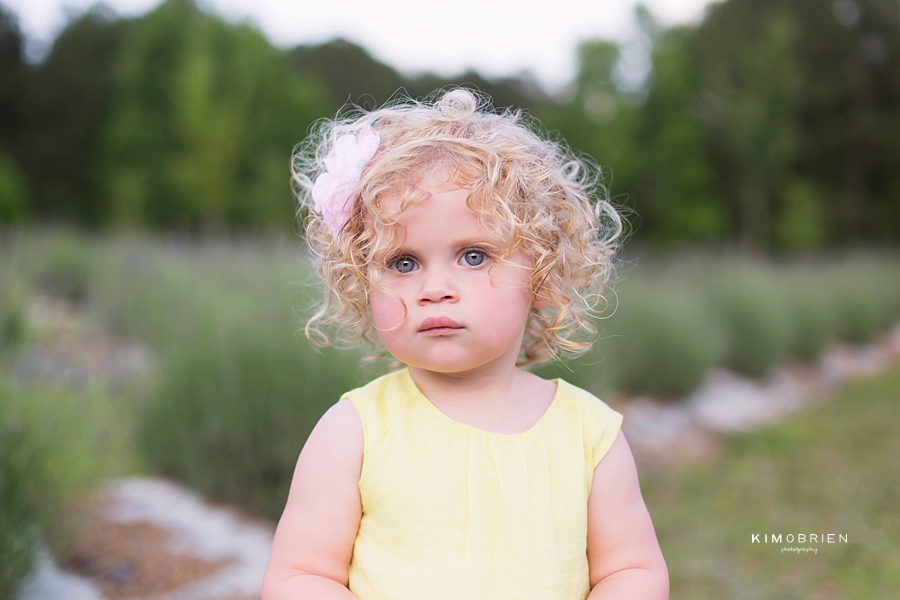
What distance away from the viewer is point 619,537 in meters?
1.40

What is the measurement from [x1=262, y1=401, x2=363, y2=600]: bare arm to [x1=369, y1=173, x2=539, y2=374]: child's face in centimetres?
21

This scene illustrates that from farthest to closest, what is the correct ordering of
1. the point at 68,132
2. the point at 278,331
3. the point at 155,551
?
1. the point at 68,132
2. the point at 278,331
3. the point at 155,551

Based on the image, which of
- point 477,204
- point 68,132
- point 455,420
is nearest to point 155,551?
point 455,420

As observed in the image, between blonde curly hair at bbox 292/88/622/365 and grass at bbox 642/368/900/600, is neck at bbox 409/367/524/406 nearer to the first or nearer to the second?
blonde curly hair at bbox 292/88/622/365

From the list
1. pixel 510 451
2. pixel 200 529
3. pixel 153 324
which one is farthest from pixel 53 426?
pixel 153 324

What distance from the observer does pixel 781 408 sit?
694 centimetres

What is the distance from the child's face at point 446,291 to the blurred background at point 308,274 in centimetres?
61

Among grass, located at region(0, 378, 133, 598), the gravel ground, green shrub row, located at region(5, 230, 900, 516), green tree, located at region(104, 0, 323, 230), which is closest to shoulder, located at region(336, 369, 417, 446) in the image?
green shrub row, located at region(5, 230, 900, 516)

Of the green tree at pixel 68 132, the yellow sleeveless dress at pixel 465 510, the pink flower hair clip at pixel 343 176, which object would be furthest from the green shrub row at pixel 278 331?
the green tree at pixel 68 132

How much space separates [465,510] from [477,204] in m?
0.54

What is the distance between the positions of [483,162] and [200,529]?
2.13 meters

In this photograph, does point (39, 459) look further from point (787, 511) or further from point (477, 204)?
point (787, 511)

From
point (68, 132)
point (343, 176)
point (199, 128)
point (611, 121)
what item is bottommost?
point (343, 176)

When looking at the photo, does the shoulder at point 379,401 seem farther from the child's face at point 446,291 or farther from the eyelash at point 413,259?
the eyelash at point 413,259
